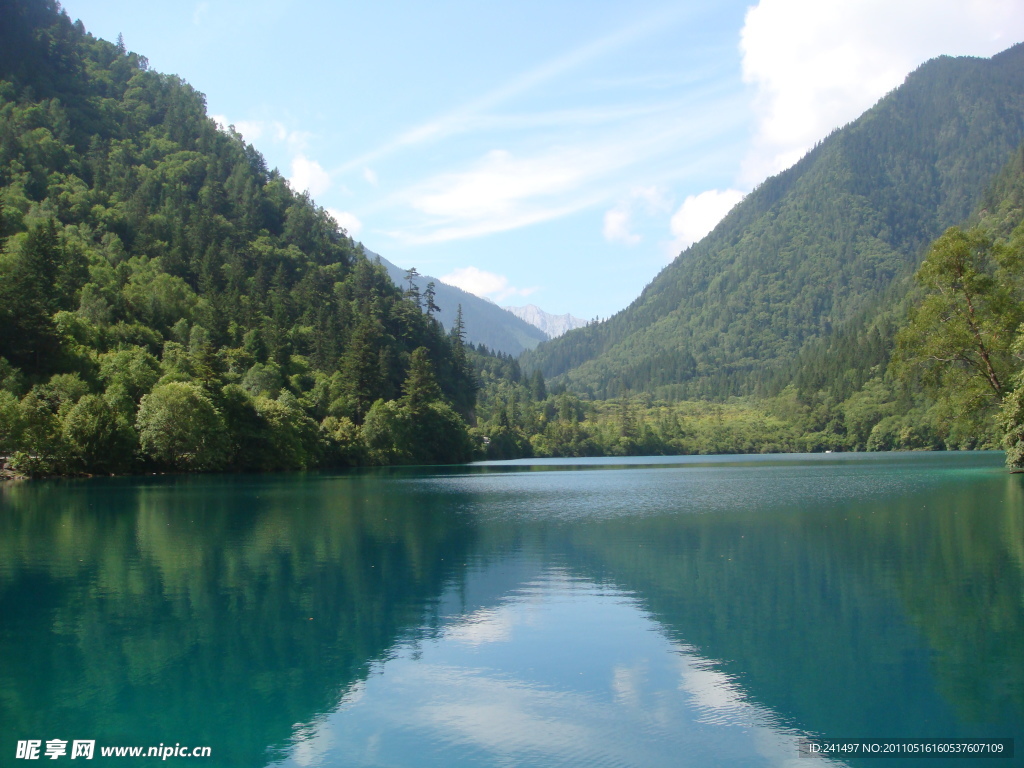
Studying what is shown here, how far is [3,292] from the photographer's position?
276 ft

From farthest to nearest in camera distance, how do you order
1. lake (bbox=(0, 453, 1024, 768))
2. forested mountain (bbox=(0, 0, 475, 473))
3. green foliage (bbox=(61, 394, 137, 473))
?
1. forested mountain (bbox=(0, 0, 475, 473))
2. green foliage (bbox=(61, 394, 137, 473))
3. lake (bbox=(0, 453, 1024, 768))

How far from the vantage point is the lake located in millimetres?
12475

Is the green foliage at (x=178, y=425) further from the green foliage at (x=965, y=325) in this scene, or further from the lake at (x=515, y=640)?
the green foliage at (x=965, y=325)

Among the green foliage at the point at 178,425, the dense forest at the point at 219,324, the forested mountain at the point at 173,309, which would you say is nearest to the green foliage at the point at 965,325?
the dense forest at the point at 219,324

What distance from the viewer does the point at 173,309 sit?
121 metres

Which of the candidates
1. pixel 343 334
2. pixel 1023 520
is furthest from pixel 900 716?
pixel 343 334

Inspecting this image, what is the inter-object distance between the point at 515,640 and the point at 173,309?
117 metres

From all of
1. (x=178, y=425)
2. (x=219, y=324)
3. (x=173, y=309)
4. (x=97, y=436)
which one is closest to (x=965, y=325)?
(x=178, y=425)

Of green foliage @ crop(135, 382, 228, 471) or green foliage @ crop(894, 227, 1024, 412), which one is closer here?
green foliage @ crop(894, 227, 1024, 412)

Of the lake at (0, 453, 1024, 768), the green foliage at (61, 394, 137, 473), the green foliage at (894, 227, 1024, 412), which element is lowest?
the lake at (0, 453, 1024, 768)

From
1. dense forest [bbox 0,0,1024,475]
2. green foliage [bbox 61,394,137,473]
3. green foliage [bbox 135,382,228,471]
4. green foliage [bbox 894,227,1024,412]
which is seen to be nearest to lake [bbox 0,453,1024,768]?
green foliage [bbox 894,227,1024,412]

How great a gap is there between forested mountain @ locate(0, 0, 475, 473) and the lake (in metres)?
50.6

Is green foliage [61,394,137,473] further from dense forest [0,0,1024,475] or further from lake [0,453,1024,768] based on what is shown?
lake [0,453,1024,768]

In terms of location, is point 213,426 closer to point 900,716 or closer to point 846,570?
point 846,570
